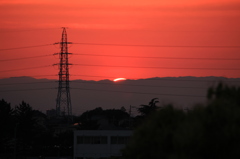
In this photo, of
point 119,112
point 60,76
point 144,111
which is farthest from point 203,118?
point 119,112

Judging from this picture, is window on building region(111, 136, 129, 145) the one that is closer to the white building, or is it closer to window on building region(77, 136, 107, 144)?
the white building

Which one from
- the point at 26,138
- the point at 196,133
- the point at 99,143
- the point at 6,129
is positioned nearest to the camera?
the point at 196,133

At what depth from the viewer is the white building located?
314ft

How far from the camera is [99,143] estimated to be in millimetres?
96688

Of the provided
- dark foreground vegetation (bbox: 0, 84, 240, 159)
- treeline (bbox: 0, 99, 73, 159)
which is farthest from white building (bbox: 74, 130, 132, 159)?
dark foreground vegetation (bbox: 0, 84, 240, 159)

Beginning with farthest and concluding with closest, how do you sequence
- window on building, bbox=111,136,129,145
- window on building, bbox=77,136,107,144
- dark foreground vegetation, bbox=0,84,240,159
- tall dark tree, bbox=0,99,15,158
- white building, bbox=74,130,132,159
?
1. tall dark tree, bbox=0,99,15,158
2. window on building, bbox=111,136,129,145
3. window on building, bbox=77,136,107,144
4. white building, bbox=74,130,132,159
5. dark foreground vegetation, bbox=0,84,240,159

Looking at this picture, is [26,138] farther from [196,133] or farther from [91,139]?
[196,133]

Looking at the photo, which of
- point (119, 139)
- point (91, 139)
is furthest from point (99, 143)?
point (119, 139)

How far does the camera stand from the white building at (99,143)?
95688 millimetres

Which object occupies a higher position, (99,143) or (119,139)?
(119,139)

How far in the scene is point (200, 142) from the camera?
2031cm

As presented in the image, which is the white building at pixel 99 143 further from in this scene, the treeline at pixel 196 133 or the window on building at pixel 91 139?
the treeline at pixel 196 133

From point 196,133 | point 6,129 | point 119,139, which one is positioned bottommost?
point 119,139

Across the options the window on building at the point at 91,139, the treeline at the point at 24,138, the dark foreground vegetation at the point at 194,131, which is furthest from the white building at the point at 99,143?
the dark foreground vegetation at the point at 194,131
